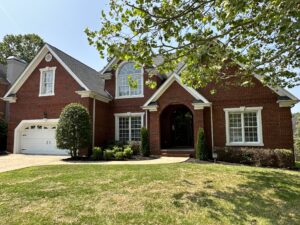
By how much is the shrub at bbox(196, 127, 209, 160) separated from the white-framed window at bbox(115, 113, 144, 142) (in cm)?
503

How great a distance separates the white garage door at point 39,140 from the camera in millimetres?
18219

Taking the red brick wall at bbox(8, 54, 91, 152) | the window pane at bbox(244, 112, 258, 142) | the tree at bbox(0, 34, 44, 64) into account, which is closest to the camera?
the window pane at bbox(244, 112, 258, 142)

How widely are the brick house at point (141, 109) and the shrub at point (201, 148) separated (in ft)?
2.58

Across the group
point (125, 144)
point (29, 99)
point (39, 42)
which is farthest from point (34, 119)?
point (39, 42)

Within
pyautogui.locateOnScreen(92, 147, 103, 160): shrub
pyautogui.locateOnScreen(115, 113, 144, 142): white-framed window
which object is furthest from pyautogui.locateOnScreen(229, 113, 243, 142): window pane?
pyautogui.locateOnScreen(92, 147, 103, 160): shrub

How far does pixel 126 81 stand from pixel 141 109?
262cm

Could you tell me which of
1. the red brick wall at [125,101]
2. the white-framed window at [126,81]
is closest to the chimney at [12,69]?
the red brick wall at [125,101]

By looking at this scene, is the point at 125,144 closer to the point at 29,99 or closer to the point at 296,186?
the point at 29,99

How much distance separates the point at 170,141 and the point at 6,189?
1349cm

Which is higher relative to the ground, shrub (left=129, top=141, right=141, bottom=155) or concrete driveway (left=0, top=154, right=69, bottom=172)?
shrub (left=129, top=141, right=141, bottom=155)

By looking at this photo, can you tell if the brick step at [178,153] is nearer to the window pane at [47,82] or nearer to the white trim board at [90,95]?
the white trim board at [90,95]

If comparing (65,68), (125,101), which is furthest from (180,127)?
(65,68)

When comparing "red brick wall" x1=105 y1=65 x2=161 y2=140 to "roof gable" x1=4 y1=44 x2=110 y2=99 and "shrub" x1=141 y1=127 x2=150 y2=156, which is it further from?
"shrub" x1=141 y1=127 x2=150 y2=156

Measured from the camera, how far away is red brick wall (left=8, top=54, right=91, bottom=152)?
18.0 m
